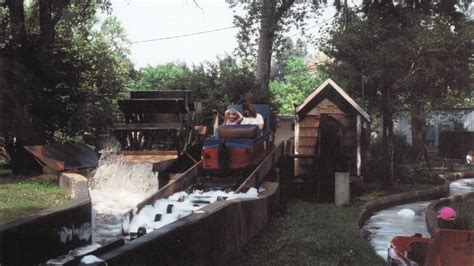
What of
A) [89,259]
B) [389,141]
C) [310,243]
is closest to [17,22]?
[310,243]

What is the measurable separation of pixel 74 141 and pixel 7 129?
9.15ft

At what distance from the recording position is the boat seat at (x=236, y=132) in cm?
1327

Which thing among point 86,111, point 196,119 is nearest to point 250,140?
point 196,119

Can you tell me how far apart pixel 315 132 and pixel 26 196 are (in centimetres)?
1093

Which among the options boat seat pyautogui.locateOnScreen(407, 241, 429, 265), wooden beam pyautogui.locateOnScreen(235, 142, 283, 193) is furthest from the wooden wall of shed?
boat seat pyautogui.locateOnScreen(407, 241, 429, 265)

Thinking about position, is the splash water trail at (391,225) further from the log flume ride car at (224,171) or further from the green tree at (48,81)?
the green tree at (48,81)

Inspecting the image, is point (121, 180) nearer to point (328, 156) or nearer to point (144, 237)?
point (328, 156)

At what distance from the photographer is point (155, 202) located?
35.5 feet

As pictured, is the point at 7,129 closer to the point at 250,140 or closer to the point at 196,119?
the point at 196,119

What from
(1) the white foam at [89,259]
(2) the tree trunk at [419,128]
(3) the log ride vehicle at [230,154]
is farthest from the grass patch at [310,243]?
(2) the tree trunk at [419,128]

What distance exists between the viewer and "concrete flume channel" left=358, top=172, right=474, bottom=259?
11680 millimetres

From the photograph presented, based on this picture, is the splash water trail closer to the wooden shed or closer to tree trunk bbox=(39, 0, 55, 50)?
the wooden shed

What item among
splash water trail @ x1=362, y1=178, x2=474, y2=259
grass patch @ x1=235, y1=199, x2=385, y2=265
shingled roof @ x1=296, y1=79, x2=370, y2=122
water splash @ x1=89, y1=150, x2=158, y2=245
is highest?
shingled roof @ x1=296, y1=79, x2=370, y2=122

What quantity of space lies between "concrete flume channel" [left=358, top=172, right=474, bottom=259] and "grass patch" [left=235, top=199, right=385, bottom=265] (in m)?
0.62
